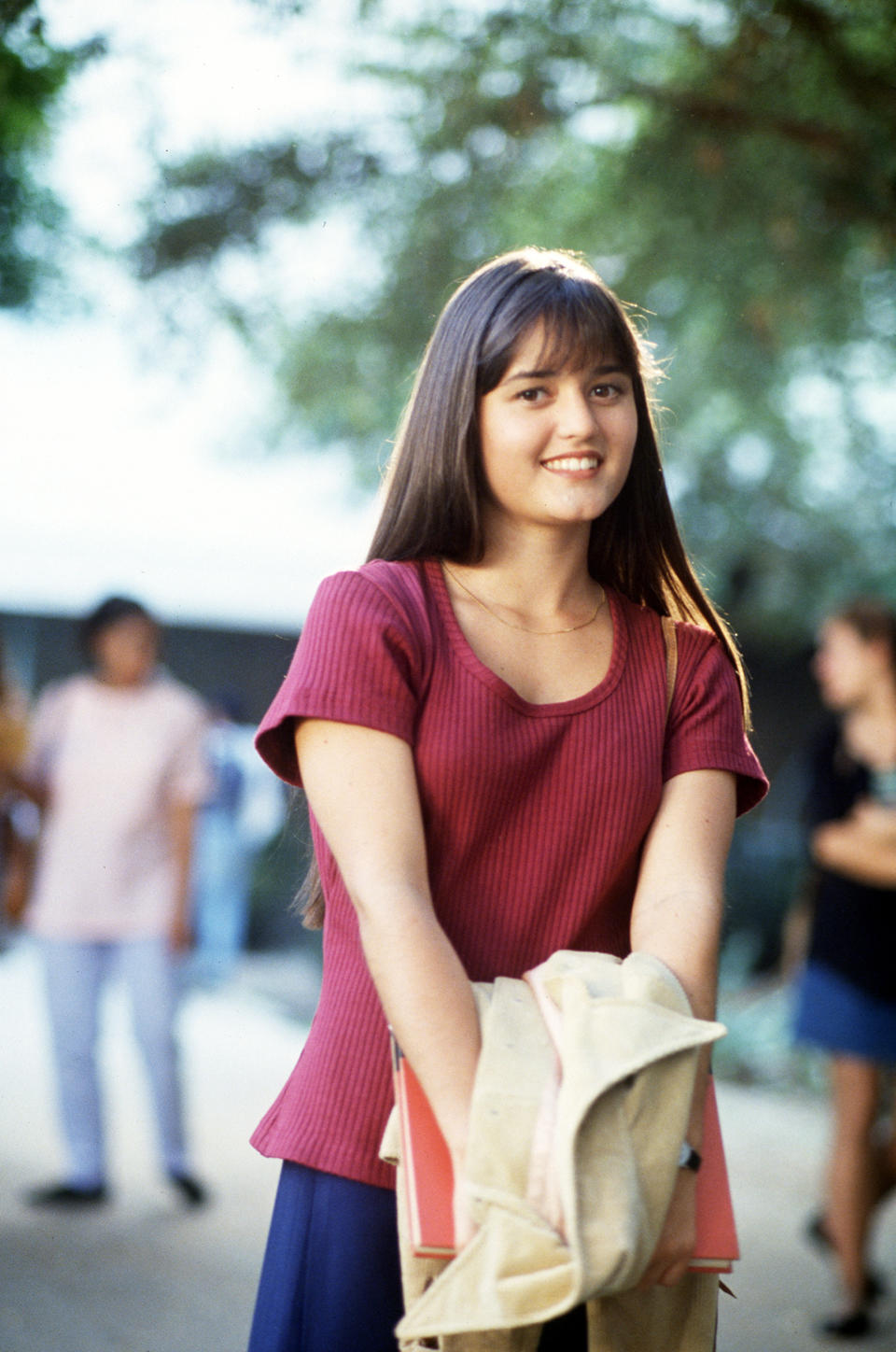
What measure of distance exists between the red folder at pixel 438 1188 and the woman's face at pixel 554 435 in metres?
0.57

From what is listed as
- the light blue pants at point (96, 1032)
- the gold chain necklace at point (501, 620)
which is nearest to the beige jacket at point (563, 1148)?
the gold chain necklace at point (501, 620)

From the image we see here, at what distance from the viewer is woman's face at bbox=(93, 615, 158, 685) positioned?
3.87 meters

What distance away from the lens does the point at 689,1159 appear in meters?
1.22

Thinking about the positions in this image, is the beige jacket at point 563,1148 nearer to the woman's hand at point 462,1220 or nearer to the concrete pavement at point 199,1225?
the woman's hand at point 462,1220

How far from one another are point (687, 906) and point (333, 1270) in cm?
51

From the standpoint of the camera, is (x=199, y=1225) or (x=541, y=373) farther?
(x=199, y=1225)

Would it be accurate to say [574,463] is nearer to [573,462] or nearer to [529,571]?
[573,462]

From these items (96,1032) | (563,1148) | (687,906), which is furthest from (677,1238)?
(96,1032)

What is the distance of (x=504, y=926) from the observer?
1375 mm

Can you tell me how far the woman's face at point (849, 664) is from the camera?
3383 millimetres

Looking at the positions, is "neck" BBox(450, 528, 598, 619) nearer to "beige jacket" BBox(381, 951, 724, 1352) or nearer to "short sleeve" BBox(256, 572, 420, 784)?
"short sleeve" BBox(256, 572, 420, 784)

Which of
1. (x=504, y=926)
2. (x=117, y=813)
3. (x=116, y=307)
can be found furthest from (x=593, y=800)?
(x=116, y=307)

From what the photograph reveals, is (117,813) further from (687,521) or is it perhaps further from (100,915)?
(687,521)

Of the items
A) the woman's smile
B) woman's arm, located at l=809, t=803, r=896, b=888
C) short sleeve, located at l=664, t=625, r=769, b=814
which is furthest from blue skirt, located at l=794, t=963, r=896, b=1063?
the woman's smile
